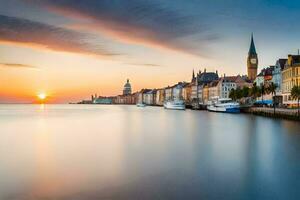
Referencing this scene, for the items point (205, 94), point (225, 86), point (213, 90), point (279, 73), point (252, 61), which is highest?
point (252, 61)

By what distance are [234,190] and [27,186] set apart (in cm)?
1002

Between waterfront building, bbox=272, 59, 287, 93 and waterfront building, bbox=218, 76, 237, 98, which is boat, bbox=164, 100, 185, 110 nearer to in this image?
waterfront building, bbox=218, 76, 237, 98

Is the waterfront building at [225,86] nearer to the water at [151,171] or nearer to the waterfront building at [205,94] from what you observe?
the waterfront building at [205,94]

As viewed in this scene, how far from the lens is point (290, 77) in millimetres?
81938

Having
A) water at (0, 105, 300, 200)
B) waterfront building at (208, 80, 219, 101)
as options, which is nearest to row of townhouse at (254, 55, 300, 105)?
water at (0, 105, 300, 200)

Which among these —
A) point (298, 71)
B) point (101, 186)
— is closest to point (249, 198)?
point (101, 186)

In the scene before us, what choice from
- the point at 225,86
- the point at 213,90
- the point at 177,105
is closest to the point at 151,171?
the point at 177,105

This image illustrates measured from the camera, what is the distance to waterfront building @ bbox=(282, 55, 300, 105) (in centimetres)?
7881

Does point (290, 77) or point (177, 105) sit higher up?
point (290, 77)

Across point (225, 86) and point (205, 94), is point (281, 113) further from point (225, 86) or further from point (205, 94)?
point (205, 94)

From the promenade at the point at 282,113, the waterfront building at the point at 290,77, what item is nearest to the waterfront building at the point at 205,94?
the waterfront building at the point at 290,77

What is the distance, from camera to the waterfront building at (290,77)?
78.8 m

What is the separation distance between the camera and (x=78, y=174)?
64.3 ft

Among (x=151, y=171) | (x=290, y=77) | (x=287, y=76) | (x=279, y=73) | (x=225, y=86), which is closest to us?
(x=151, y=171)
